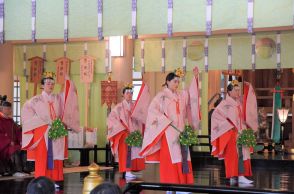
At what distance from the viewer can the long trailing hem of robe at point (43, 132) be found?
29.8 ft

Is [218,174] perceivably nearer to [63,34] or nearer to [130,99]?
[130,99]

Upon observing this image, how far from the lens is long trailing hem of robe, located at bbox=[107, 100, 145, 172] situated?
36.3 feet

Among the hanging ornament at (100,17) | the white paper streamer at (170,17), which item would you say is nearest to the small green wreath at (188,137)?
the white paper streamer at (170,17)

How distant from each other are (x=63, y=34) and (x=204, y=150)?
8359 mm

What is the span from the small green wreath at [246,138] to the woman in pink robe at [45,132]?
290cm

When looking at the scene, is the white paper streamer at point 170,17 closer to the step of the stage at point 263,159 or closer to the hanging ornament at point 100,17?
the hanging ornament at point 100,17

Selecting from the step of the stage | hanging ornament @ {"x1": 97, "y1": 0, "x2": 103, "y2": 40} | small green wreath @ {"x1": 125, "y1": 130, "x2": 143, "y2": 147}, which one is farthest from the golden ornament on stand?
the step of the stage

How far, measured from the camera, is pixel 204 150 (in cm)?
1509

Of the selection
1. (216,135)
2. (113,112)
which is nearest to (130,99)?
(113,112)

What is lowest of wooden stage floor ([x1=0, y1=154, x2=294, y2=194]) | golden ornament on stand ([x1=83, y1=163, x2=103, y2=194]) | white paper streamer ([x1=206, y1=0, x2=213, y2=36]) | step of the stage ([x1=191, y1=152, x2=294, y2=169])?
wooden stage floor ([x1=0, y1=154, x2=294, y2=194])

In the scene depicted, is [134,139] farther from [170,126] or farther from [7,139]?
[170,126]

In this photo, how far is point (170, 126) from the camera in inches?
323

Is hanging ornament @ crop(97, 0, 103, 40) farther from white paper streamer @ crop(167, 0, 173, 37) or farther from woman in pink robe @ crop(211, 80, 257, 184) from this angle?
woman in pink robe @ crop(211, 80, 257, 184)

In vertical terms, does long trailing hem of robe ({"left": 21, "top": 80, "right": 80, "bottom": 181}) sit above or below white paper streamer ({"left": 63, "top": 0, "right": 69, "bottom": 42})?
below
